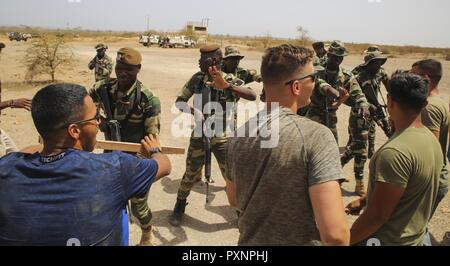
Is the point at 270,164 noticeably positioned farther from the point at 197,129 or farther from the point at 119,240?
the point at 197,129

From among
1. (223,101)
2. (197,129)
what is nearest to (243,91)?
(223,101)

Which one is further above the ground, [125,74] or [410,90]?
[410,90]

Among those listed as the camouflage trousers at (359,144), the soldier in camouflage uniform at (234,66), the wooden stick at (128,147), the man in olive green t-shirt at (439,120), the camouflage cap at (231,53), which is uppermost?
the camouflage cap at (231,53)

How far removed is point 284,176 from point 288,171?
0.03 metres

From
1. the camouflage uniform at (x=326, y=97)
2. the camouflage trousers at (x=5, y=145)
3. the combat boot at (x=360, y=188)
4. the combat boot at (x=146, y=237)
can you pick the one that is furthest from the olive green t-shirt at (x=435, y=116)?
the camouflage trousers at (x=5, y=145)

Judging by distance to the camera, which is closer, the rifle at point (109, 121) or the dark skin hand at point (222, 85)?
the rifle at point (109, 121)

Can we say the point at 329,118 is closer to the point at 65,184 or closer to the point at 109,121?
the point at 109,121

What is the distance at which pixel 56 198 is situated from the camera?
1.58 meters

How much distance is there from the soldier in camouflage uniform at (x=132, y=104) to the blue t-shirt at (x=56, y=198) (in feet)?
6.47

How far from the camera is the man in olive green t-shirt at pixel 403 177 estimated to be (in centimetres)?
201

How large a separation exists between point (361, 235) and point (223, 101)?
2.86 meters

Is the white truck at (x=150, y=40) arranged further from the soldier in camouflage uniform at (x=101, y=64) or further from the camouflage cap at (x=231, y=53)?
the camouflage cap at (x=231, y=53)

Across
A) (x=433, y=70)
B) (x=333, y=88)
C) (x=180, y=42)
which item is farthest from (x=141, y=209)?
(x=180, y=42)

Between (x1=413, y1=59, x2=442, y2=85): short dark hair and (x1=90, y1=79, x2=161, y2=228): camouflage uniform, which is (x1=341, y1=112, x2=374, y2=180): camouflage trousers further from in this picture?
(x1=90, y1=79, x2=161, y2=228): camouflage uniform
